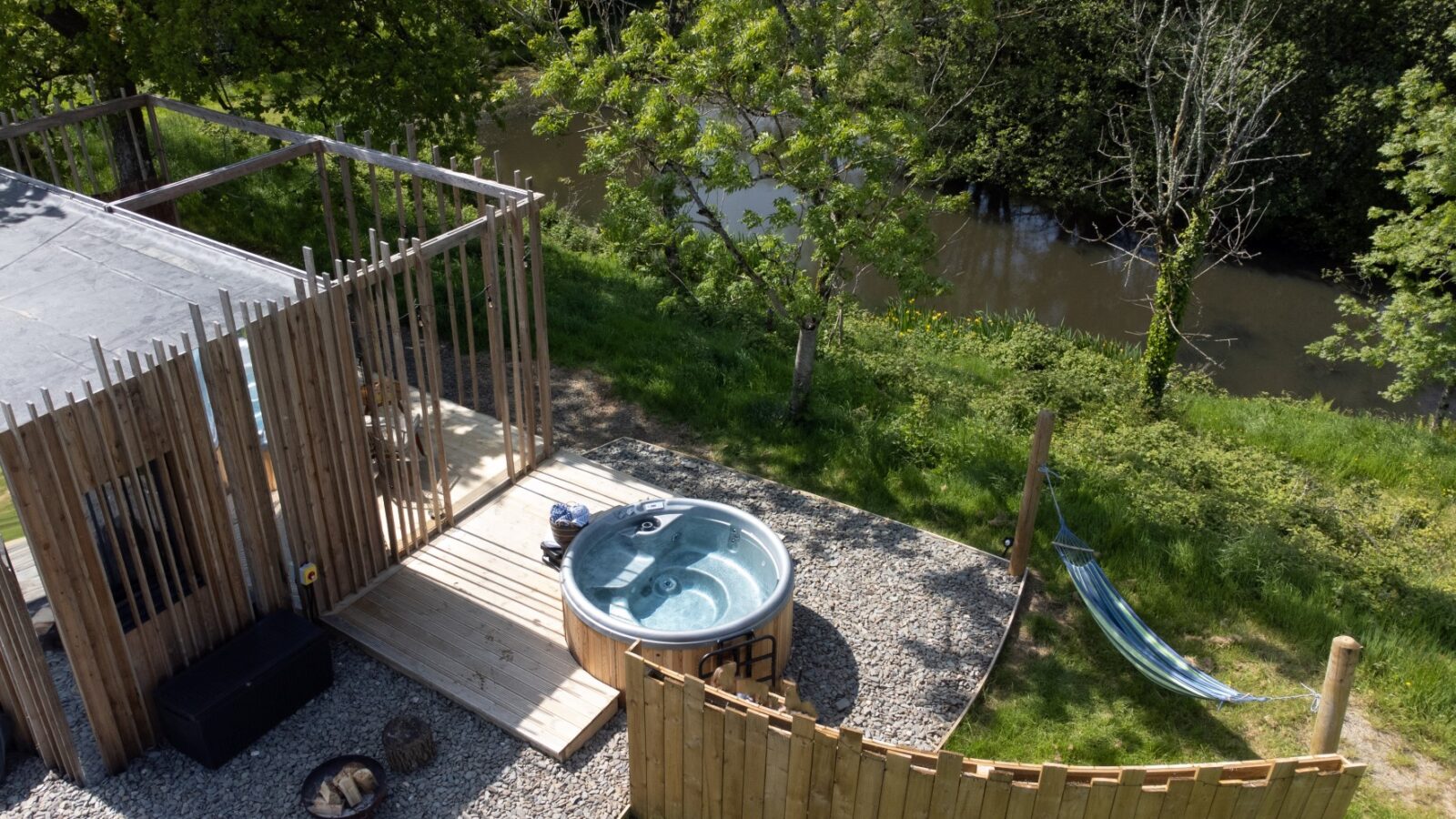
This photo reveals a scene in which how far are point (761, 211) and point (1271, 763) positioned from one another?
1611 centimetres

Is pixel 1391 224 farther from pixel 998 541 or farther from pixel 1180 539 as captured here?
pixel 998 541

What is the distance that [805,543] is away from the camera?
858 cm

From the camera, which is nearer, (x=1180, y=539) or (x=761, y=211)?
(x=1180, y=539)

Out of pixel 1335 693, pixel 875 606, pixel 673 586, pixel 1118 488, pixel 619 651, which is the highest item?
pixel 1335 693

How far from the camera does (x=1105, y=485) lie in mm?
9758

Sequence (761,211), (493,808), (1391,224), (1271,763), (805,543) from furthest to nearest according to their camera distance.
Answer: (761,211) → (1391,224) → (805,543) → (493,808) → (1271,763)

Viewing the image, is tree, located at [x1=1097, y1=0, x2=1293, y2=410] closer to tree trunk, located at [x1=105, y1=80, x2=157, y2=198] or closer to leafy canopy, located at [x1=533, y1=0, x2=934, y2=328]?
leafy canopy, located at [x1=533, y1=0, x2=934, y2=328]

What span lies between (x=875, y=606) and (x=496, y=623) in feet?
9.25

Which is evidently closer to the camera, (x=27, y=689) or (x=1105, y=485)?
(x=27, y=689)

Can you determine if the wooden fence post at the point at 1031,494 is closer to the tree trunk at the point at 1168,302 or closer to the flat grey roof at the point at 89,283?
the tree trunk at the point at 1168,302

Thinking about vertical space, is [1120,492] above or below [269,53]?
below

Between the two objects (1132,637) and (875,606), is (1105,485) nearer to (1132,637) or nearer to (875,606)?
(1132,637)

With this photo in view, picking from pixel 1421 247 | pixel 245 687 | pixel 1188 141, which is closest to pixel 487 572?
pixel 245 687

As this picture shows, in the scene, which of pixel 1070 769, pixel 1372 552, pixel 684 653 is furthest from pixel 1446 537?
pixel 684 653
